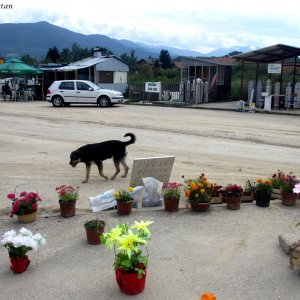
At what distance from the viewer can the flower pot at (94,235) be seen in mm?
4910

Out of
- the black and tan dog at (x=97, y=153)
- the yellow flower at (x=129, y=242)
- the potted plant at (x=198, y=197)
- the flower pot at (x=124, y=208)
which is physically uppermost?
the black and tan dog at (x=97, y=153)

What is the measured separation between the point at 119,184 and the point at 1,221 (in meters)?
2.51

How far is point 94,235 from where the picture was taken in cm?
492

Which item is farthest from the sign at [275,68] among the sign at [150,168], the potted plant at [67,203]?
the potted plant at [67,203]

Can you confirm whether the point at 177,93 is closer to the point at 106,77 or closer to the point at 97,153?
the point at 106,77

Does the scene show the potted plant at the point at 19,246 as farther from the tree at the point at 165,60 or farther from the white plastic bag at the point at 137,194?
the tree at the point at 165,60

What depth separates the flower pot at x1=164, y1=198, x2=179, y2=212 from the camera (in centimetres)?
604

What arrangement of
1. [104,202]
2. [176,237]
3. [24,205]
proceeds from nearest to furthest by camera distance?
[176,237] < [24,205] < [104,202]

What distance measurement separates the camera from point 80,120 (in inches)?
703

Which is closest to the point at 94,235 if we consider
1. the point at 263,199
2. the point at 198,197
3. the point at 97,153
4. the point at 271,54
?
the point at 198,197

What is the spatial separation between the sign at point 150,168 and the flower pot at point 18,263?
8.48 ft

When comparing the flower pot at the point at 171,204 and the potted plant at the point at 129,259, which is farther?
→ the flower pot at the point at 171,204

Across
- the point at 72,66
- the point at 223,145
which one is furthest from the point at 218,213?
the point at 72,66

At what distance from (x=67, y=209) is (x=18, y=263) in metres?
1.63
